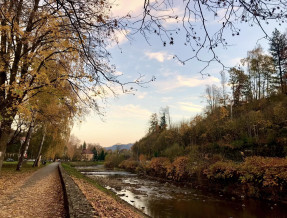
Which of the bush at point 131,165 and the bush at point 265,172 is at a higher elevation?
the bush at point 265,172

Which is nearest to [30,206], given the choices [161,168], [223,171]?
[223,171]

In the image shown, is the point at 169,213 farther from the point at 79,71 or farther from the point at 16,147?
the point at 16,147

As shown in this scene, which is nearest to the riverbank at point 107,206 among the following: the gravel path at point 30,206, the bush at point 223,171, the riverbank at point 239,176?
the gravel path at point 30,206

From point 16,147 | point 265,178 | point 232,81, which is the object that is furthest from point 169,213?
point 16,147

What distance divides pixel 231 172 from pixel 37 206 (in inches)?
544

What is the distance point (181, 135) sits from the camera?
32625 mm

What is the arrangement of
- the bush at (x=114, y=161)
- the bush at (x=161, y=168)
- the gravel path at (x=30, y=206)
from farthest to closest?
the bush at (x=114, y=161) < the bush at (x=161, y=168) < the gravel path at (x=30, y=206)

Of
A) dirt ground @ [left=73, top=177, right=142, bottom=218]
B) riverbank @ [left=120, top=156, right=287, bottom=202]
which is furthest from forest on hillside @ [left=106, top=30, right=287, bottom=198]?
dirt ground @ [left=73, top=177, right=142, bottom=218]

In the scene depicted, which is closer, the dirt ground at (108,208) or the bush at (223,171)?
the dirt ground at (108,208)

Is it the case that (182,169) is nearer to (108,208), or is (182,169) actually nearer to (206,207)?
(206,207)

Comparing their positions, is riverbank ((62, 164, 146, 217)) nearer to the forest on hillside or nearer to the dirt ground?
the dirt ground

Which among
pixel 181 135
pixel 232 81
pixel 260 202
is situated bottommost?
pixel 260 202

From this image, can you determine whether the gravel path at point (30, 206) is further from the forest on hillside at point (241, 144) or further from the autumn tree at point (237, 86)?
the autumn tree at point (237, 86)

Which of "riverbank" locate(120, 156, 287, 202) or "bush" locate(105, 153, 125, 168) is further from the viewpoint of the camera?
"bush" locate(105, 153, 125, 168)
